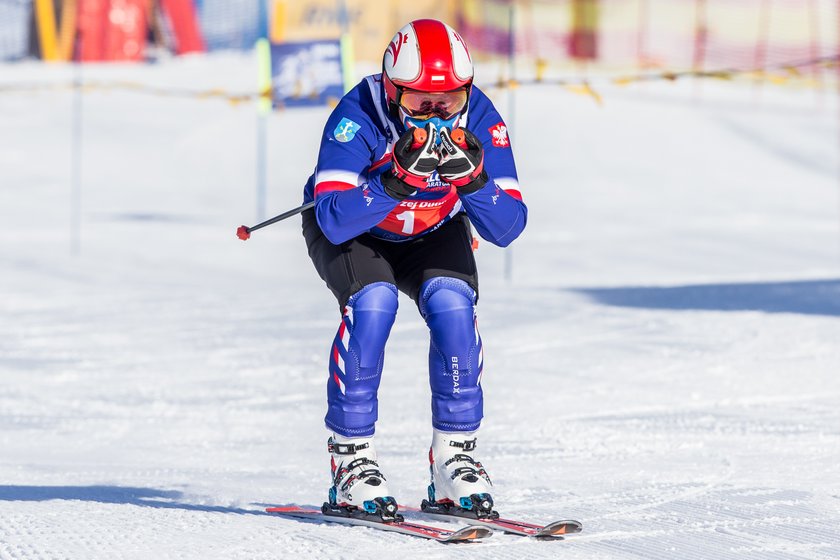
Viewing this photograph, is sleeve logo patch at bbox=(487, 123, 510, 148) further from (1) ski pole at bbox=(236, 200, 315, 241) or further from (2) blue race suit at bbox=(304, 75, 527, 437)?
(1) ski pole at bbox=(236, 200, 315, 241)

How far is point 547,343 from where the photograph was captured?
10.2 meters

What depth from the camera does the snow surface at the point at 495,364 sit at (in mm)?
4801

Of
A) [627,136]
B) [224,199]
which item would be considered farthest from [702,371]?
[627,136]

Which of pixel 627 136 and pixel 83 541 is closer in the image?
pixel 83 541

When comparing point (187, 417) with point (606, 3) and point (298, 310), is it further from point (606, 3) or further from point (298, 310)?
point (606, 3)

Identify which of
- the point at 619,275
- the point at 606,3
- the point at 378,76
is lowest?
the point at 619,275

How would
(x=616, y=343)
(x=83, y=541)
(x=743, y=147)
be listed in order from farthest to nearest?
1. (x=743, y=147)
2. (x=616, y=343)
3. (x=83, y=541)

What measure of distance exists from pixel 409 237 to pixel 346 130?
471 millimetres

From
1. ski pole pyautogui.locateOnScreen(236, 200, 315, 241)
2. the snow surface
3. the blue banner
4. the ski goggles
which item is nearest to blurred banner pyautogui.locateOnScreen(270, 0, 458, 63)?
the snow surface

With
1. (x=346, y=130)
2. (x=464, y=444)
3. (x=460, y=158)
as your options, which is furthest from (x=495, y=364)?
(x=460, y=158)

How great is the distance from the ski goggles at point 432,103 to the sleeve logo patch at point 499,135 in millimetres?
210

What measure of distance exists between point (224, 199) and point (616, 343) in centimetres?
1310

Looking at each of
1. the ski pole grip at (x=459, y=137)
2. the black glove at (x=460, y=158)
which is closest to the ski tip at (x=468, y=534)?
the black glove at (x=460, y=158)

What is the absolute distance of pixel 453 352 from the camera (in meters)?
4.61
